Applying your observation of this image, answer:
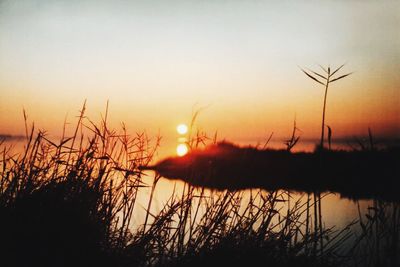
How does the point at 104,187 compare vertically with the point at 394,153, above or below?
below

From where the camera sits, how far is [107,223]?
3.12 metres

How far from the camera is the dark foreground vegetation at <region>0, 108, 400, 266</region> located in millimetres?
2543

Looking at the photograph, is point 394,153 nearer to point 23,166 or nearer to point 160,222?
point 160,222

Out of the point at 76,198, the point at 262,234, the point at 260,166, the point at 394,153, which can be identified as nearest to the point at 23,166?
the point at 76,198

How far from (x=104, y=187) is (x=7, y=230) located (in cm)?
109

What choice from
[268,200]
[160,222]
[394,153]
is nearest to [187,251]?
[160,222]

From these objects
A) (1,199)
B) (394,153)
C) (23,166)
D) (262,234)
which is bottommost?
(262,234)

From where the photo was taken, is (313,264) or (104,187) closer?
(313,264)

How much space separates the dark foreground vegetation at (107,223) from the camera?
2.54 m

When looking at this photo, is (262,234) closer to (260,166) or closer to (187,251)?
(187,251)

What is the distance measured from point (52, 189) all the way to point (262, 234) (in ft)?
6.15

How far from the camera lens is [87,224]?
9.34 ft

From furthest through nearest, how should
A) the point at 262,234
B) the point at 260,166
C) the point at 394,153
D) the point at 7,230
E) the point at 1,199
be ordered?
the point at 260,166, the point at 394,153, the point at 262,234, the point at 1,199, the point at 7,230

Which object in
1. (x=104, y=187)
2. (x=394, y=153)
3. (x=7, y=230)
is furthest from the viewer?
(x=394, y=153)
